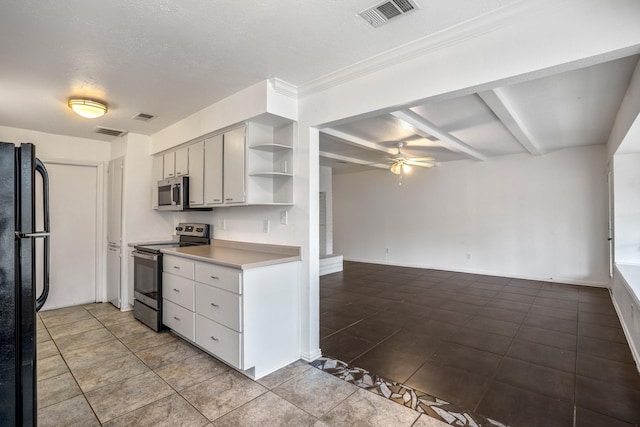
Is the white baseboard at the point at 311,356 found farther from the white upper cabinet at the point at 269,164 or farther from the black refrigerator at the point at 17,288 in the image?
the black refrigerator at the point at 17,288

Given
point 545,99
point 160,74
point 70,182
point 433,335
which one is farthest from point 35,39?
point 545,99

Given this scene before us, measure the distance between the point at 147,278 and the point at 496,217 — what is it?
20.3 ft

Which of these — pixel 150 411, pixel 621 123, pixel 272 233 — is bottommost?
pixel 150 411

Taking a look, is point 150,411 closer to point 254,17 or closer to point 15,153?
point 15,153

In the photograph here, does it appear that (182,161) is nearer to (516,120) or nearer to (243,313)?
(243,313)

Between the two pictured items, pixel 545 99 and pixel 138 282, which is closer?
pixel 545 99

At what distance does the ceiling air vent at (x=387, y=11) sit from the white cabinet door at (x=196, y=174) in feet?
7.77

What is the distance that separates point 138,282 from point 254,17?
329 centimetres

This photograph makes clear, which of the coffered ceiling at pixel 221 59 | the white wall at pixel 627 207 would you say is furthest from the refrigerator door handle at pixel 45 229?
the white wall at pixel 627 207

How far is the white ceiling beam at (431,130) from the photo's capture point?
3.50 m

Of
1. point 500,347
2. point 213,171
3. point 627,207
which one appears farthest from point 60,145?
point 627,207

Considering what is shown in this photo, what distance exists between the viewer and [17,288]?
1.21 meters

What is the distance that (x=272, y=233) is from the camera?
10.5ft

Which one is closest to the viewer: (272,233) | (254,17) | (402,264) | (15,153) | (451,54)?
(15,153)
